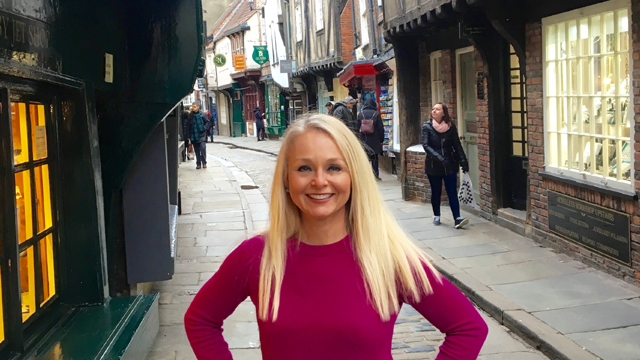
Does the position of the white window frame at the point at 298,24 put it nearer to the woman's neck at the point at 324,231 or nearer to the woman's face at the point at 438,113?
the woman's face at the point at 438,113

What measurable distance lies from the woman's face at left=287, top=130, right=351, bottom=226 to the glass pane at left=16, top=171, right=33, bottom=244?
76.3 inches

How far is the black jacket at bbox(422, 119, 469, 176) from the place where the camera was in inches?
367

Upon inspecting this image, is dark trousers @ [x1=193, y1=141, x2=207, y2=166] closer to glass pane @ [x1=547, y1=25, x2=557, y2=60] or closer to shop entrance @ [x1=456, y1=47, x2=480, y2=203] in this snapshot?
shop entrance @ [x1=456, y1=47, x2=480, y2=203]

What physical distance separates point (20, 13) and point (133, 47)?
167 centimetres

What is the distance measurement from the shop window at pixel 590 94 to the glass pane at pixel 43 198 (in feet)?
16.5

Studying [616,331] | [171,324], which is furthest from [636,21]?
[171,324]

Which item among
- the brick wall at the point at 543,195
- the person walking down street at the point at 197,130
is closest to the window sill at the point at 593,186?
the brick wall at the point at 543,195

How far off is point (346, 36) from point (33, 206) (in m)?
18.7

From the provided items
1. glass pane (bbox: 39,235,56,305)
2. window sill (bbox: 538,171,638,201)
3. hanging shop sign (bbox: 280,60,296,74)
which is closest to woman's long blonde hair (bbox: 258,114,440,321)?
glass pane (bbox: 39,235,56,305)

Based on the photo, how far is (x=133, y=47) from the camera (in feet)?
16.3

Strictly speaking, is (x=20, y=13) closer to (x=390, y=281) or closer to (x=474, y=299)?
(x=390, y=281)

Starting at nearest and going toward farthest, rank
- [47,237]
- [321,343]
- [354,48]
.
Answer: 1. [321,343]
2. [47,237]
3. [354,48]

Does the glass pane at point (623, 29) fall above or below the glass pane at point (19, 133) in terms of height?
above

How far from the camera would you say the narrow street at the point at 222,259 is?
5211 millimetres
